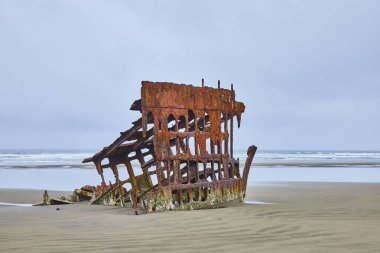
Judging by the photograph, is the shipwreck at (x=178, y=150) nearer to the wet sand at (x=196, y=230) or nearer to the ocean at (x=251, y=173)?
the wet sand at (x=196, y=230)

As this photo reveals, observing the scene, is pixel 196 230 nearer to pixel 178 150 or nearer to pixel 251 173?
pixel 178 150

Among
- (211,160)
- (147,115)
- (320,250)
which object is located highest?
(147,115)

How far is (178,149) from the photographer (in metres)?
9.48

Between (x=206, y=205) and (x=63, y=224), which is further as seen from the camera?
(x=206, y=205)

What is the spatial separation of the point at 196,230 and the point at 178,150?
8.89 ft

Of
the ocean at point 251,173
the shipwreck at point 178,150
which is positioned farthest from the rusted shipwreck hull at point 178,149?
the ocean at point 251,173

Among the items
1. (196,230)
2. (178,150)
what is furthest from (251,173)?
(196,230)

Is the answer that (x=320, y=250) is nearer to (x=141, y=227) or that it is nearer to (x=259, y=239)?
(x=259, y=239)

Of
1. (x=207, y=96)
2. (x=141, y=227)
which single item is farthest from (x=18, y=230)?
(x=207, y=96)

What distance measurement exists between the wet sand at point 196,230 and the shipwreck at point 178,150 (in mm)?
627

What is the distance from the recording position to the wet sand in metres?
5.76

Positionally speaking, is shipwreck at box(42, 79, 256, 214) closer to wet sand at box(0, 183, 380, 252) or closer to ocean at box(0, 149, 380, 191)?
wet sand at box(0, 183, 380, 252)

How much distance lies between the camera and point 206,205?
33.0ft

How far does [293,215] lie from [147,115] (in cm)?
320
